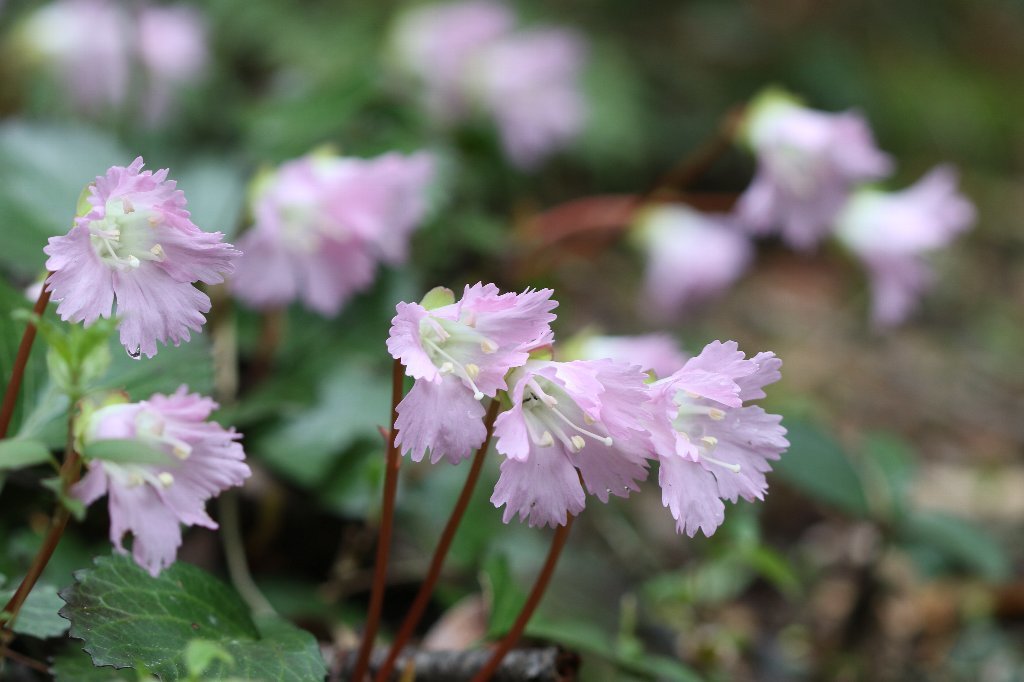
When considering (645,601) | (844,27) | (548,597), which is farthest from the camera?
(844,27)

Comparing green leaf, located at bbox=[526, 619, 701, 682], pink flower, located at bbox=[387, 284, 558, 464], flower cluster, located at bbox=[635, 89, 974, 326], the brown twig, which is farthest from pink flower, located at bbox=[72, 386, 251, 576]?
flower cluster, located at bbox=[635, 89, 974, 326]

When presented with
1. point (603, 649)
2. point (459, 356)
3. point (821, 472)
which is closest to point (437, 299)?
point (459, 356)

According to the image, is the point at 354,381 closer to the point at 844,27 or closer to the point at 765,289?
the point at 765,289

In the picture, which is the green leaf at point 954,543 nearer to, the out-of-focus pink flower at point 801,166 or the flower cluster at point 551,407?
the out-of-focus pink flower at point 801,166

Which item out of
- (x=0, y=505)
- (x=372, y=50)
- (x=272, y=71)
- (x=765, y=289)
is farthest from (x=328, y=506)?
(x=765, y=289)

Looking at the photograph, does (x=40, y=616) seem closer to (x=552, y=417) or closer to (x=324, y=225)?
(x=552, y=417)

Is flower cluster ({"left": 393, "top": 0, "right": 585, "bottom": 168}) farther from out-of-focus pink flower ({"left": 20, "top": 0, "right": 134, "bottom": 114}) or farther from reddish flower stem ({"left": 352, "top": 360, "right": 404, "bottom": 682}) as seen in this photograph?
reddish flower stem ({"left": 352, "top": 360, "right": 404, "bottom": 682})
